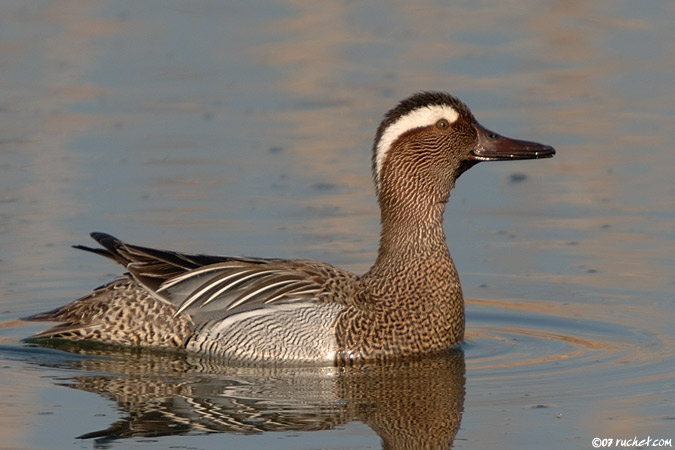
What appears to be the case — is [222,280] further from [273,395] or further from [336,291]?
[273,395]

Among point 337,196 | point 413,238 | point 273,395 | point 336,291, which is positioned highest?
point 337,196

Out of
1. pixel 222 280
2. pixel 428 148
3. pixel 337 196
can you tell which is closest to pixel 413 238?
pixel 428 148

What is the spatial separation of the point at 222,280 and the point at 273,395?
3.92 feet

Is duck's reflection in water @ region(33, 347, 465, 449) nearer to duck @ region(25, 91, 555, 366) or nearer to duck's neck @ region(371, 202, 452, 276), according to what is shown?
duck @ region(25, 91, 555, 366)

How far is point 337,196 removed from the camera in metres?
12.7

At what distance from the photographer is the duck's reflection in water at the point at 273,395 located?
805 centimetres

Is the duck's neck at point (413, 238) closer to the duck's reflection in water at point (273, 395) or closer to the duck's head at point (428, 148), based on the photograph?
the duck's head at point (428, 148)

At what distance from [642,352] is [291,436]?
2637 millimetres

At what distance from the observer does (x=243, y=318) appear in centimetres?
951

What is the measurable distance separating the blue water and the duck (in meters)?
0.22

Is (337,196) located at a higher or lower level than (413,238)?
higher

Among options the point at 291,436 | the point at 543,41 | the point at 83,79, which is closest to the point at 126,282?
the point at 291,436

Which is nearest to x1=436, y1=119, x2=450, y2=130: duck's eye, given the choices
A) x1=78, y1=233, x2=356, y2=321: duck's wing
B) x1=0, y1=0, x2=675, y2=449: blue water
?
x1=78, y1=233, x2=356, y2=321: duck's wing

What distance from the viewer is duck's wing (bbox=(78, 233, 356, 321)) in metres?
9.52
